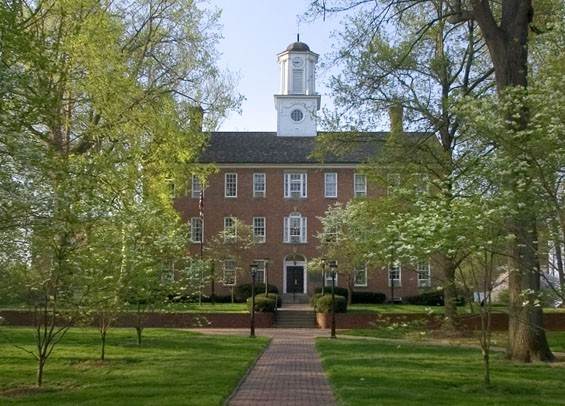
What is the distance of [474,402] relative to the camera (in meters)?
11.1

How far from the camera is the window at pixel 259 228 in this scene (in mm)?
48969

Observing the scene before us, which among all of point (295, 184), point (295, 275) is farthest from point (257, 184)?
point (295, 275)

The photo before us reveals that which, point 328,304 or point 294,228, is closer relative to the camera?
point 328,304

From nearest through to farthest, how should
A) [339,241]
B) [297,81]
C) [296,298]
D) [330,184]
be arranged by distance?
[339,241] → [296,298] → [330,184] → [297,81]

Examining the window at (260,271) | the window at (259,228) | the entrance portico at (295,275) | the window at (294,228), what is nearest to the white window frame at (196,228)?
the window at (259,228)

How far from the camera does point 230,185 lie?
1960 inches

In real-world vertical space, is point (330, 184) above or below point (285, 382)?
above

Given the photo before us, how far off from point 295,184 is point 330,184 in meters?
2.40

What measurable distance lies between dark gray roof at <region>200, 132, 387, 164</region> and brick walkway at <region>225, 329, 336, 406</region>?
28.2 metres

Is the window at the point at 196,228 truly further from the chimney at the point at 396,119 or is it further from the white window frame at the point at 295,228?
the chimney at the point at 396,119

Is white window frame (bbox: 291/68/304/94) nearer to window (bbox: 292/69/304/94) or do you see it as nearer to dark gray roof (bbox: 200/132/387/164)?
window (bbox: 292/69/304/94)

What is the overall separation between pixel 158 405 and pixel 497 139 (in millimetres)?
6319

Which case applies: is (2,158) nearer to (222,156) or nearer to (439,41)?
(439,41)

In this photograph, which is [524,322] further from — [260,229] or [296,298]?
[260,229]
